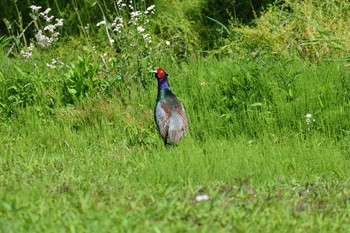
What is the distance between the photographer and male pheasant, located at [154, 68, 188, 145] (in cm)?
853

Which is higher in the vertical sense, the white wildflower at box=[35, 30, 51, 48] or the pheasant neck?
the white wildflower at box=[35, 30, 51, 48]

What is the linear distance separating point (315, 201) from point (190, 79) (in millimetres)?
3950

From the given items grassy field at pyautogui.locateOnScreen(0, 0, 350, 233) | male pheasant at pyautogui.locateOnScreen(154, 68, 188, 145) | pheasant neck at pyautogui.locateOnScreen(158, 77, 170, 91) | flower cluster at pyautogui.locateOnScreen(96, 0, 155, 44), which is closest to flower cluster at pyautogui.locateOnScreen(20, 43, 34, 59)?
grassy field at pyautogui.locateOnScreen(0, 0, 350, 233)

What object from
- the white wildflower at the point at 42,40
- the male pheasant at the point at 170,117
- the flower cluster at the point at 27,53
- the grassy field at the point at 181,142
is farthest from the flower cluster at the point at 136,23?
the male pheasant at the point at 170,117

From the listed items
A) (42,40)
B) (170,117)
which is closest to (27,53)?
(42,40)

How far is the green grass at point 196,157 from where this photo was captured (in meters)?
5.31

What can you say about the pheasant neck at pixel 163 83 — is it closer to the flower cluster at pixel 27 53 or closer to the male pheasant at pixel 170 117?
the male pheasant at pixel 170 117

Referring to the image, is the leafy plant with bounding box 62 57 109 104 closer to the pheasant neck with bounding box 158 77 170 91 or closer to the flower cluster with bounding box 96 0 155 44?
the flower cluster with bounding box 96 0 155 44

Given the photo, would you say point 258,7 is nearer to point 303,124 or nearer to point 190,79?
point 190,79

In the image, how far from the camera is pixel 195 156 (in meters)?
7.66

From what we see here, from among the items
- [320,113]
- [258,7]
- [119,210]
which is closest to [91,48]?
[258,7]

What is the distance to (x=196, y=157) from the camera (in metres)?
7.63

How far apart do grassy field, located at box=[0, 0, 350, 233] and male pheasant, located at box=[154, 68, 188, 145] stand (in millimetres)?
131

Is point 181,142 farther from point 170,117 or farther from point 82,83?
point 82,83
